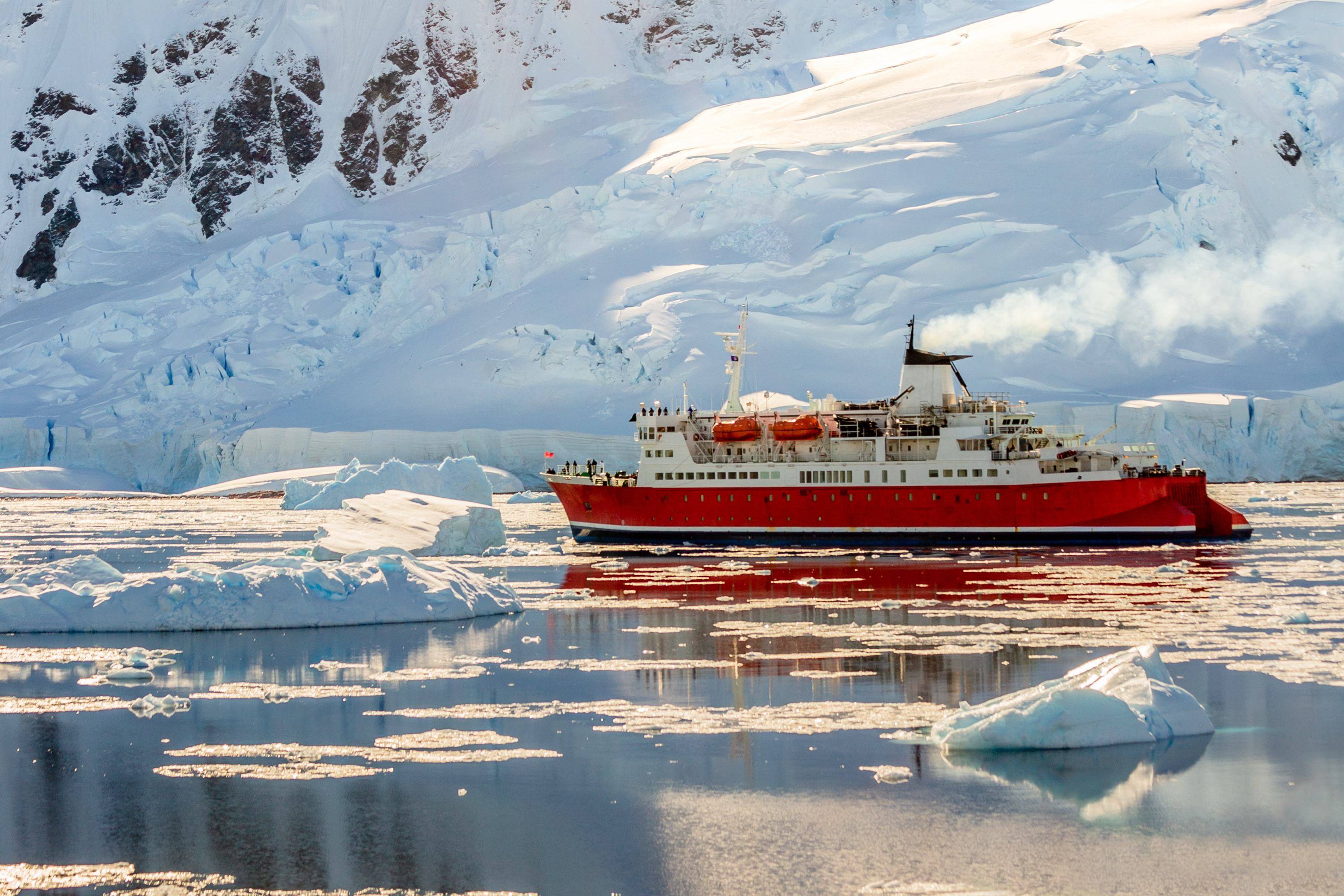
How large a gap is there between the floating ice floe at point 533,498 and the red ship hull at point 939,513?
2317cm

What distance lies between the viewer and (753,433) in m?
37.4

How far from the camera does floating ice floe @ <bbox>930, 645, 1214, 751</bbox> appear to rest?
1209cm

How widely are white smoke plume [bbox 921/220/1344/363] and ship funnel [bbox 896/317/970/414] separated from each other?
25123 millimetres

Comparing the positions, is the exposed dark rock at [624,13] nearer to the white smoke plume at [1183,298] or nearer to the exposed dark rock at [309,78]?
the exposed dark rock at [309,78]

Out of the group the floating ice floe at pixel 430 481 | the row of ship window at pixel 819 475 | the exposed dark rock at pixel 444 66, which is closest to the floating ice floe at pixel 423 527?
the row of ship window at pixel 819 475

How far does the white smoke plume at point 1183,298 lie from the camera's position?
6384cm

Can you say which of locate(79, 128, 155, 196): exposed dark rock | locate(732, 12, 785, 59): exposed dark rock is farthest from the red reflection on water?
locate(79, 128, 155, 196): exposed dark rock

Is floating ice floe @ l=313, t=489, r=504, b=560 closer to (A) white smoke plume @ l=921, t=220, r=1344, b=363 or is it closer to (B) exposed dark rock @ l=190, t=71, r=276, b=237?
(A) white smoke plume @ l=921, t=220, r=1344, b=363

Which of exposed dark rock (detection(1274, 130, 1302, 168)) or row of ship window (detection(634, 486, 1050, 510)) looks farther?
exposed dark rock (detection(1274, 130, 1302, 168))

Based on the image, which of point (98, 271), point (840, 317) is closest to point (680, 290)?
point (840, 317)

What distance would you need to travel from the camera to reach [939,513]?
35500 mm

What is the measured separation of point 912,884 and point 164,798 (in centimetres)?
604

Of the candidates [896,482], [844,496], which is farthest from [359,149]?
[896,482]

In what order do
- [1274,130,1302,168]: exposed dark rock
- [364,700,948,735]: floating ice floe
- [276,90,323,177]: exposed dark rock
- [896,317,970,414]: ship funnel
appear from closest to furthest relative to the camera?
[364,700,948,735]: floating ice floe, [896,317,970,414]: ship funnel, [1274,130,1302,168]: exposed dark rock, [276,90,323,177]: exposed dark rock
